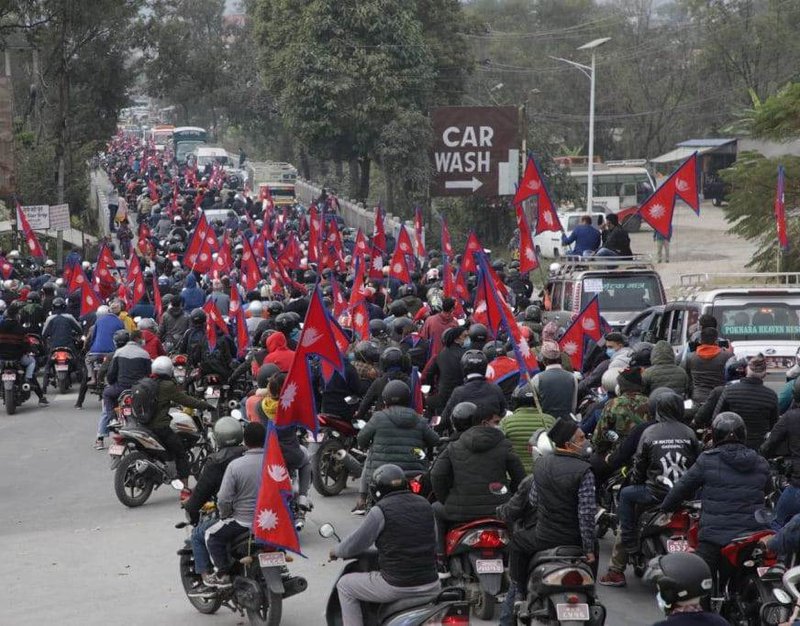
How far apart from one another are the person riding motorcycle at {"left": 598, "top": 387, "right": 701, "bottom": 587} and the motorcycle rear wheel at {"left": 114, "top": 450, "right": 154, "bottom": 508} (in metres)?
5.46

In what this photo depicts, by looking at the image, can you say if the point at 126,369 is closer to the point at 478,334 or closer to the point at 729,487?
the point at 478,334

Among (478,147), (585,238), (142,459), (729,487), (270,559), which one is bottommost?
(142,459)

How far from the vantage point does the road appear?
10.8 metres

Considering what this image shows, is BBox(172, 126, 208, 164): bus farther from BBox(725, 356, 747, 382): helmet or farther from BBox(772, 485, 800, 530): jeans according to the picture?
BBox(772, 485, 800, 530): jeans

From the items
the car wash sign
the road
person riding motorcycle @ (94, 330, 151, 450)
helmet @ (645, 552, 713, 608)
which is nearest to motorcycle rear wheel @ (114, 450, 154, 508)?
the road

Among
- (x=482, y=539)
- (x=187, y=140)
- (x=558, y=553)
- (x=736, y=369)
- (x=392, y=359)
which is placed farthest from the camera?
(x=187, y=140)

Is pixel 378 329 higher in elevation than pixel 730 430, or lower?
lower

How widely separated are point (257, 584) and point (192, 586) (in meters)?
0.85

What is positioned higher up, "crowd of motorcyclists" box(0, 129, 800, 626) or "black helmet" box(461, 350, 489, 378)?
"black helmet" box(461, 350, 489, 378)

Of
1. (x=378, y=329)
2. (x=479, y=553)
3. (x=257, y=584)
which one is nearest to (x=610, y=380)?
(x=479, y=553)

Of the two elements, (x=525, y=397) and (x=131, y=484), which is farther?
(x=131, y=484)

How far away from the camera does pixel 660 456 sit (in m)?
10.3

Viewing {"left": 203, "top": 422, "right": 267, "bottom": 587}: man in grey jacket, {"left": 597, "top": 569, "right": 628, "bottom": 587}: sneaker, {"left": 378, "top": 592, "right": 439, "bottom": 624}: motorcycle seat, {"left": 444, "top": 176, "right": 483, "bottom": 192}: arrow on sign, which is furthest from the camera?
{"left": 444, "top": 176, "right": 483, "bottom": 192}: arrow on sign

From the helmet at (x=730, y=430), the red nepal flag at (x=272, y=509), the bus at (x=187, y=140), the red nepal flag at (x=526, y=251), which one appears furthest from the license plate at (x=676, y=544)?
the bus at (x=187, y=140)
